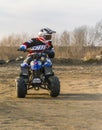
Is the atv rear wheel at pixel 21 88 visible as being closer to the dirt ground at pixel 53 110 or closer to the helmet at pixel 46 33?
the dirt ground at pixel 53 110

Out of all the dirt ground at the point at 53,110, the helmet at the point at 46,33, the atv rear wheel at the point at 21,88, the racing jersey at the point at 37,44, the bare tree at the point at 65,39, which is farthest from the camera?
the bare tree at the point at 65,39

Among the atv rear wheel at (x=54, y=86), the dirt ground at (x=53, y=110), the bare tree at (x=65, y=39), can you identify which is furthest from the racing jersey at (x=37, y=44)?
the bare tree at (x=65, y=39)

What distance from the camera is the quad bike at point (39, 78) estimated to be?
12.7 meters

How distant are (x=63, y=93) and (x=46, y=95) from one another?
70cm

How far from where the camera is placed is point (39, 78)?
12945 mm

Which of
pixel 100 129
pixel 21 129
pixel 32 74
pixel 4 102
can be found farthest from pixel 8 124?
pixel 32 74

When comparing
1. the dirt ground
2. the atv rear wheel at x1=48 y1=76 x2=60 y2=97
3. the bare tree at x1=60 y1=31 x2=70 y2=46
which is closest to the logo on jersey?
the atv rear wheel at x1=48 y1=76 x2=60 y2=97

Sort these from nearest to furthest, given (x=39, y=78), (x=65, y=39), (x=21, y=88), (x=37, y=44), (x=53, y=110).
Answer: (x=53, y=110)
(x=21, y=88)
(x=39, y=78)
(x=37, y=44)
(x=65, y=39)

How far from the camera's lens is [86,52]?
40.3 meters

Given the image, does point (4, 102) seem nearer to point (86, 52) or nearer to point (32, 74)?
point (32, 74)

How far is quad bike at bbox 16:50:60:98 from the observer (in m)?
12.7

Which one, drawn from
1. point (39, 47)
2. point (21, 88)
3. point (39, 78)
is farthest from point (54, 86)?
point (39, 47)

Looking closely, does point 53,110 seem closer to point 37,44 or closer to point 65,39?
point 37,44

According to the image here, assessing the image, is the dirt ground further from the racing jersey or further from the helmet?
the helmet
